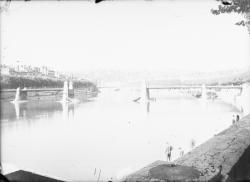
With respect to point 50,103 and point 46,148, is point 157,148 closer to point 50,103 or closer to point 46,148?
point 46,148

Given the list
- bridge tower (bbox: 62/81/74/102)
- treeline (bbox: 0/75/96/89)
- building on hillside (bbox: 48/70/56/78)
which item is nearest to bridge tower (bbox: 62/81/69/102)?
bridge tower (bbox: 62/81/74/102)

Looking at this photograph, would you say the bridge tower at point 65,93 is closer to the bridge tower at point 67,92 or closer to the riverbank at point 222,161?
the bridge tower at point 67,92

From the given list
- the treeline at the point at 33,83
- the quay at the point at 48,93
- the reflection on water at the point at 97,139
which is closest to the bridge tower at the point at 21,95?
the quay at the point at 48,93

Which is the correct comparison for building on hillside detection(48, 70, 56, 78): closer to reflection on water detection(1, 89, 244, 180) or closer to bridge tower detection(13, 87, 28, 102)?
bridge tower detection(13, 87, 28, 102)

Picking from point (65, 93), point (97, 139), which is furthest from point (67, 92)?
point (97, 139)

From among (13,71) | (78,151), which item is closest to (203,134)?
(78,151)

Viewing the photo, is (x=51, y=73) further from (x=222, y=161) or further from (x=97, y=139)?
(x=222, y=161)

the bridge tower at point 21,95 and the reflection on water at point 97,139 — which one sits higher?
the bridge tower at point 21,95
